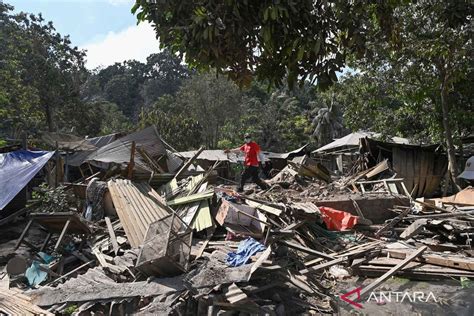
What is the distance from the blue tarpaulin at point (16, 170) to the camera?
8609mm

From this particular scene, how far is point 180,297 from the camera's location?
4.57 metres

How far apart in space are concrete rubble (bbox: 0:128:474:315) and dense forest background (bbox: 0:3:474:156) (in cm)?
241

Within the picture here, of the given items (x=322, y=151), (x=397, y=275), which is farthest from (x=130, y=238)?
(x=322, y=151)

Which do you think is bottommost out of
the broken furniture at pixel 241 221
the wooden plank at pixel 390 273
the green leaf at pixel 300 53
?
the wooden plank at pixel 390 273

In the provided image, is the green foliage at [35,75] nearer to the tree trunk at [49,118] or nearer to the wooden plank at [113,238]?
the tree trunk at [49,118]

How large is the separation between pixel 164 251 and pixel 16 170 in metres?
6.17

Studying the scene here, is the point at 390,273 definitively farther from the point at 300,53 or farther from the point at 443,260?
the point at 300,53

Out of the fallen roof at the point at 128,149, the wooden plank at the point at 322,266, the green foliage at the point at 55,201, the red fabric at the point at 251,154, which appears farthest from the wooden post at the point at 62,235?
the red fabric at the point at 251,154

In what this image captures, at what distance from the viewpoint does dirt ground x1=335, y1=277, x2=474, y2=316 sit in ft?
16.4

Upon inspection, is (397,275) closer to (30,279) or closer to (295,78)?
(295,78)

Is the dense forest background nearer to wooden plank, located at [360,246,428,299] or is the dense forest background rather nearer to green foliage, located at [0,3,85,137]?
green foliage, located at [0,3,85,137]

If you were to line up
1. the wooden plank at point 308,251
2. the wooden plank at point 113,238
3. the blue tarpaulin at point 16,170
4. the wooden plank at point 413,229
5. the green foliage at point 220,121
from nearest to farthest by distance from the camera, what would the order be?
the wooden plank at point 308,251
the wooden plank at point 113,238
the wooden plank at point 413,229
the blue tarpaulin at point 16,170
the green foliage at point 220,121

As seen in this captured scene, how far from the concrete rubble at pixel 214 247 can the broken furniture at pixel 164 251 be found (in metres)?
0.02

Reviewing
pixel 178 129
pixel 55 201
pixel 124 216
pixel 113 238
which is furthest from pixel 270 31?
pixel 178 129
